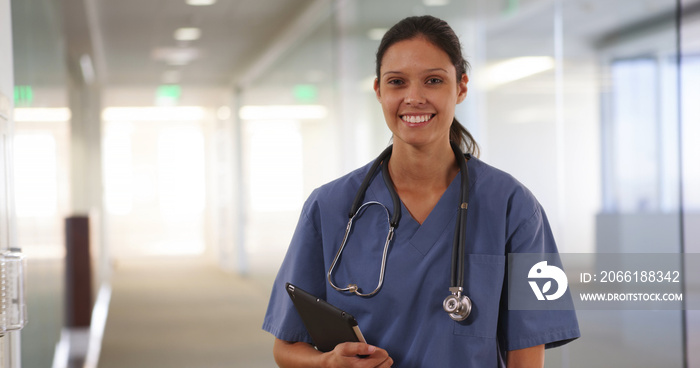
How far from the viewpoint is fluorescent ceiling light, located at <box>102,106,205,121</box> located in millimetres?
14078

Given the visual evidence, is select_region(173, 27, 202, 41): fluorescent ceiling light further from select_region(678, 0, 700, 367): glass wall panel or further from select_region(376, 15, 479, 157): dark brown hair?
select_region(376, 15, 479, 157): dark brown hair

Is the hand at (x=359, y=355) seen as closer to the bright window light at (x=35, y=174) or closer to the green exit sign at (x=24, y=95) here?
the bright window light at (x=35, y=174)

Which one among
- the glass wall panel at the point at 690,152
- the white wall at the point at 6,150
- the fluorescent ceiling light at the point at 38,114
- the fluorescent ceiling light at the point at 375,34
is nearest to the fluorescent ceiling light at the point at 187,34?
the fluorescent ceiling light at the point at 38,114

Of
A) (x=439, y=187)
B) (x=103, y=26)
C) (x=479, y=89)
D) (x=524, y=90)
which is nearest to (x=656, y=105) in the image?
(x=524, y=90)

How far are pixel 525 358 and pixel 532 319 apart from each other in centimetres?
8


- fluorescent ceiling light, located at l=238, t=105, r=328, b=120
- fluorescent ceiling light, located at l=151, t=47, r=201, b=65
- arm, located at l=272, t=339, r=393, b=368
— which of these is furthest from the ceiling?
arm, located at l=272, t=339, r=393, b=368

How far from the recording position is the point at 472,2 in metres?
3.60

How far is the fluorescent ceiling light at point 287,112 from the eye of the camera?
21.6ft

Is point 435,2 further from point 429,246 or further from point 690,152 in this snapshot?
point 429,246

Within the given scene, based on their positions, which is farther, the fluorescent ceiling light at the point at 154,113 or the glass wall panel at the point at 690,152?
Result: the fluorescent ceiling light at the point at 154,113

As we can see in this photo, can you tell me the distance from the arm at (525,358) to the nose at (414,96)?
21.2 inches

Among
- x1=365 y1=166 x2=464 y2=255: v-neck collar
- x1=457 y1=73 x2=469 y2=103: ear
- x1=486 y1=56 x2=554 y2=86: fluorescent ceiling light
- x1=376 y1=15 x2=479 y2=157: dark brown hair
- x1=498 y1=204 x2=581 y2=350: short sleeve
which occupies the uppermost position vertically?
x1=486 y1=56 x2=554 y2=86: fluorescent ceiling light

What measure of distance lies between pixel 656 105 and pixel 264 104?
6.19 meters

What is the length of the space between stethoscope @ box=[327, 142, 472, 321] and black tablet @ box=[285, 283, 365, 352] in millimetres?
69
